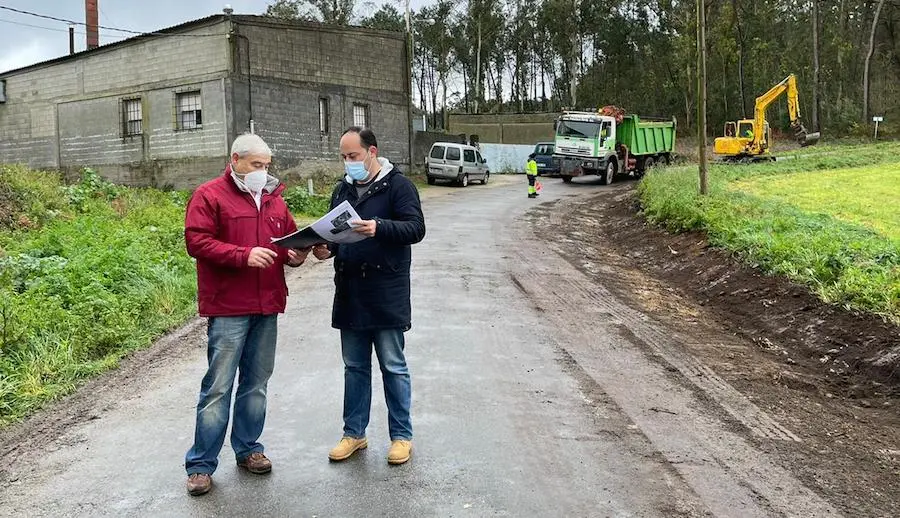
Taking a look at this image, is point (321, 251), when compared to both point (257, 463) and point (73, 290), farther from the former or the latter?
point (73, 290)

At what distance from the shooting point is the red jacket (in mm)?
4027

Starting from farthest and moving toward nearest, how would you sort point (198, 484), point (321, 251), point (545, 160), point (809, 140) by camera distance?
point (809, 140) < point (545, 160) < point (321, 251) < point (198, 484)

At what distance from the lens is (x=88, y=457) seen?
187 inches

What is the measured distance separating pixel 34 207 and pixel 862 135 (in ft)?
146

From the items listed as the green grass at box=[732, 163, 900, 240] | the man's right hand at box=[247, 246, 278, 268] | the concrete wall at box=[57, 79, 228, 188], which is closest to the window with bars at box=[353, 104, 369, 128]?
the concrete wall at box=[57, 79, 228, 188]

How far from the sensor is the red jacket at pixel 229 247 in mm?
4027

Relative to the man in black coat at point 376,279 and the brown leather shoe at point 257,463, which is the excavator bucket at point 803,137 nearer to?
the man in black coat at point 376,279

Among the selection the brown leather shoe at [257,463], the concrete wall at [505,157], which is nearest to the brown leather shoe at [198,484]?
the brown leather shoe at [257,463]

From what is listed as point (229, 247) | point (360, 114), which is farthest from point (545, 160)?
point (229, 247)

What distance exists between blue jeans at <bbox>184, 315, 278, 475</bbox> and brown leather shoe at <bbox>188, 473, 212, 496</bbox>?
0.03 metres

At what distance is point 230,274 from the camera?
416 centimetres

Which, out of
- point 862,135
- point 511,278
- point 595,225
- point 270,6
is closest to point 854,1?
point 862,135

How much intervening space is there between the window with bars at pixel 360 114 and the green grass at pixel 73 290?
579 inches

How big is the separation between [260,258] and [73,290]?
553 cm
